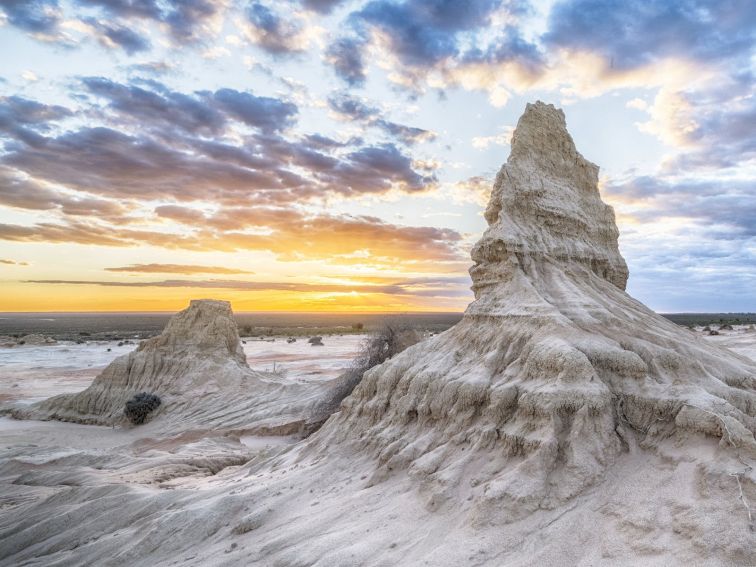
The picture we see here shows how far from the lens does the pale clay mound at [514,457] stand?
4906mm

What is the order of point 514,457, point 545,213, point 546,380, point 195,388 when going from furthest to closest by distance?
point 195,388 → point 545,213 → point 546,380 → point 514,457

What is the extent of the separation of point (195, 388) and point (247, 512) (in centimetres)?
1419

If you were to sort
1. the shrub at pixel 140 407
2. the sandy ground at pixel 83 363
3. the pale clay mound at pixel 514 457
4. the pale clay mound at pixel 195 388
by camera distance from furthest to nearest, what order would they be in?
the sandy ground at pixel 83 363 → the shrub at pixel 140 407 → the pale clay mound at pixel 195 388 → the pale clay mound at pixel 514 457

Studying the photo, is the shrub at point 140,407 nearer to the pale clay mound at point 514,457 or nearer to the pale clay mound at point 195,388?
the pale clay mound at point 195,388

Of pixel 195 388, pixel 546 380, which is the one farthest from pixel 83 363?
pixel 546 380

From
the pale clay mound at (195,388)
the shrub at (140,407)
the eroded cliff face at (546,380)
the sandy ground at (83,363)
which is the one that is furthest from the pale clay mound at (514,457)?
the sandy ground at (83,363)

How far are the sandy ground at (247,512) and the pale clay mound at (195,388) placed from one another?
77.5 inches

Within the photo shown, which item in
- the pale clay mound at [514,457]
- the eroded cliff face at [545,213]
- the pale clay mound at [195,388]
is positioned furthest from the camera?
the pale clay mound at [195,388]

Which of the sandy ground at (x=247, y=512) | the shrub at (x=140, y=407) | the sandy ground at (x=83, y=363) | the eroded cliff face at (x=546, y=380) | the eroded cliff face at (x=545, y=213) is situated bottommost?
the sandy ground at (x=83, y=363)

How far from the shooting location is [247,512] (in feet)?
25.2

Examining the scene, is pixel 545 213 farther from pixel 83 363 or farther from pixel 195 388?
pixel 83 363

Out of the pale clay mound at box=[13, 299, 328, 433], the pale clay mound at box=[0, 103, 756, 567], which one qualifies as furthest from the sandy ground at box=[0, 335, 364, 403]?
the pale clay mound at box=[0, 103, 756, 567]

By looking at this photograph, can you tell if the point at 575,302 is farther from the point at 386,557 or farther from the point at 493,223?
the point at 386,557

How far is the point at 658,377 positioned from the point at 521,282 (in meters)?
2.83
